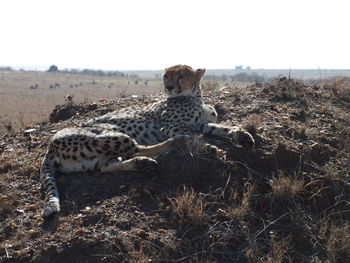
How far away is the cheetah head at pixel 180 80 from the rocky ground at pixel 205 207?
33.5 inches

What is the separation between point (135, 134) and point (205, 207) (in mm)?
1466

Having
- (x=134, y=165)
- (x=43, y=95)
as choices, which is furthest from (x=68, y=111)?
(x=43, y=95)

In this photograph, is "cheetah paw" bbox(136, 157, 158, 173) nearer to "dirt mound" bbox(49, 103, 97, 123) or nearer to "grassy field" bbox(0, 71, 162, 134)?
"dirt mound" bbox(49, 103, 97, 123)

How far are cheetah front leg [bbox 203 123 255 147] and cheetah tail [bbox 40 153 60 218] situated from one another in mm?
1615

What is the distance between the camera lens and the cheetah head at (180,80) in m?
5.35

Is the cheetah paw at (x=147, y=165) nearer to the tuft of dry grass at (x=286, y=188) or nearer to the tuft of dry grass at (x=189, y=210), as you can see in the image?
the tuft of dry grass at (x=189, y=210)

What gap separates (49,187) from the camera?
13.8ft

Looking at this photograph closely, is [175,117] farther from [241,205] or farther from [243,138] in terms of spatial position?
[241,205]

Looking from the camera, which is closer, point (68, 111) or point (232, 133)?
point (232, 133)

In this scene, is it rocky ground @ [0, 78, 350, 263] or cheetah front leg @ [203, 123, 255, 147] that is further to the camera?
cheetah front leg @ [203, 123, 255, 147]

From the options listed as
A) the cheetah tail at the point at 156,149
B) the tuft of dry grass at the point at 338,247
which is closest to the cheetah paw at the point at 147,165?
the cheetah tail at the point at 156,149

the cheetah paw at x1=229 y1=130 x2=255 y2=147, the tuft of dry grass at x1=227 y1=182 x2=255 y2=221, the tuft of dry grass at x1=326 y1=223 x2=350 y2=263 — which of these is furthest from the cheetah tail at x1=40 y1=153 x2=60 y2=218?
the tuft of dry grass at x1=326 y1=223 x2=350 y2=263

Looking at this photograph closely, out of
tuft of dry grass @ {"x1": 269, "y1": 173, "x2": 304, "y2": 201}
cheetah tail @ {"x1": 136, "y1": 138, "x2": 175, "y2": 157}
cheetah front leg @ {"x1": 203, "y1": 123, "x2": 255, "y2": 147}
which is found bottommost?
tuft of dry grass @ {"x1": 269, "y1": 173, "x2": 304, "y2": 201}

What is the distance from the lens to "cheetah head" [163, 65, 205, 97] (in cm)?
535
